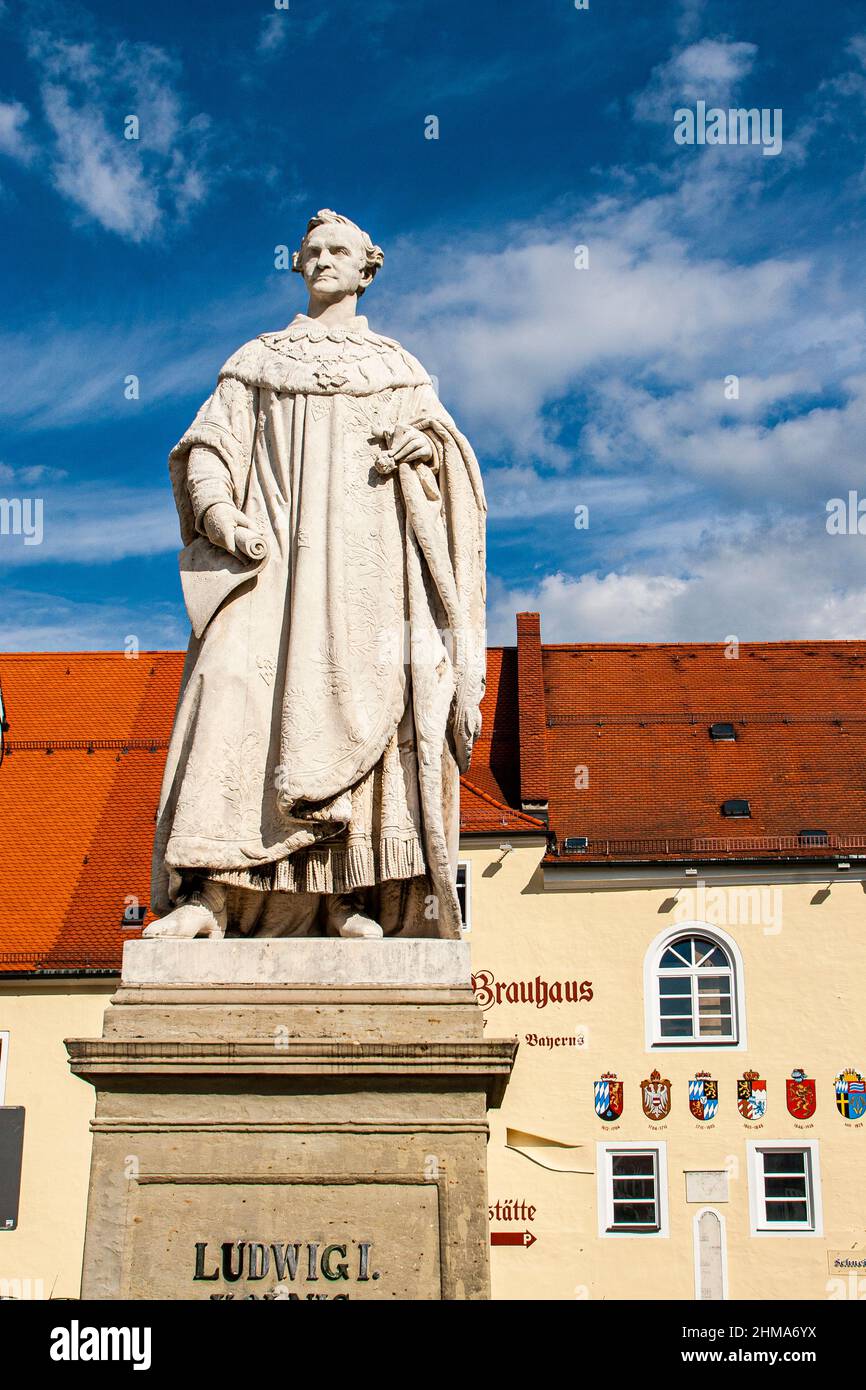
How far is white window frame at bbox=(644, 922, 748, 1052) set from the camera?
81.1ft

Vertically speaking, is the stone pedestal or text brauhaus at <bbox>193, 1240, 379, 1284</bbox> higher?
the stone pedestal

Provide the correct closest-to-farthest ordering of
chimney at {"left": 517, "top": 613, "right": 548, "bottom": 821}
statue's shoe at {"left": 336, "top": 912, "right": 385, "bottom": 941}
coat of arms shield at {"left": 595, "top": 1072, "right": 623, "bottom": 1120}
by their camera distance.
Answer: statue's shoe at {"left": 336, "top": 912, "right": 385, "bottom": 941}, coat of arms shield at {"left": 595, "top": 1072, "right": 623, "bottom": 1120}, chimney at {"left": 517, "top": 613, "right": 548, "bottom": 821}

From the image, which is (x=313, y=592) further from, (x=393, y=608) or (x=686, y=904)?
(x=686, y=904)

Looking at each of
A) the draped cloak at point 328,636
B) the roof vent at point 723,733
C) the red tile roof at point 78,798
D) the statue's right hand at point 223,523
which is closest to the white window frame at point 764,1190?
the roof vent at point 723,733

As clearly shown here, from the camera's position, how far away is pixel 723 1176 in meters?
24.1

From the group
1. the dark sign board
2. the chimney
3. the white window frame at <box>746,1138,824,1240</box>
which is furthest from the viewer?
the chimney

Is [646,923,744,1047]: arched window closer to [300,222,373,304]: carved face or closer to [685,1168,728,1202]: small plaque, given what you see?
[685,1168,728,1202]: small plaque

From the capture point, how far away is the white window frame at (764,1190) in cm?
2378

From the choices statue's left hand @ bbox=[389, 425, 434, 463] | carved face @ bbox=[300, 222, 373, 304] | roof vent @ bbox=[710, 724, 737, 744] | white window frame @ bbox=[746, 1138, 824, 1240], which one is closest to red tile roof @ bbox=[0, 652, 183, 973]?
roof vent @ bbox=[710, 724, 737, 744]

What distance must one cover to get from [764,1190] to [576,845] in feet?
20.3

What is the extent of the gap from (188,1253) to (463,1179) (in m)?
0.92

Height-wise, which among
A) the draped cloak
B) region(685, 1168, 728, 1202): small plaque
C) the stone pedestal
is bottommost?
the stone pedestal

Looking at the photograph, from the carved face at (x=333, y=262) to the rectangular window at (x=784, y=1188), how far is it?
2017cm
